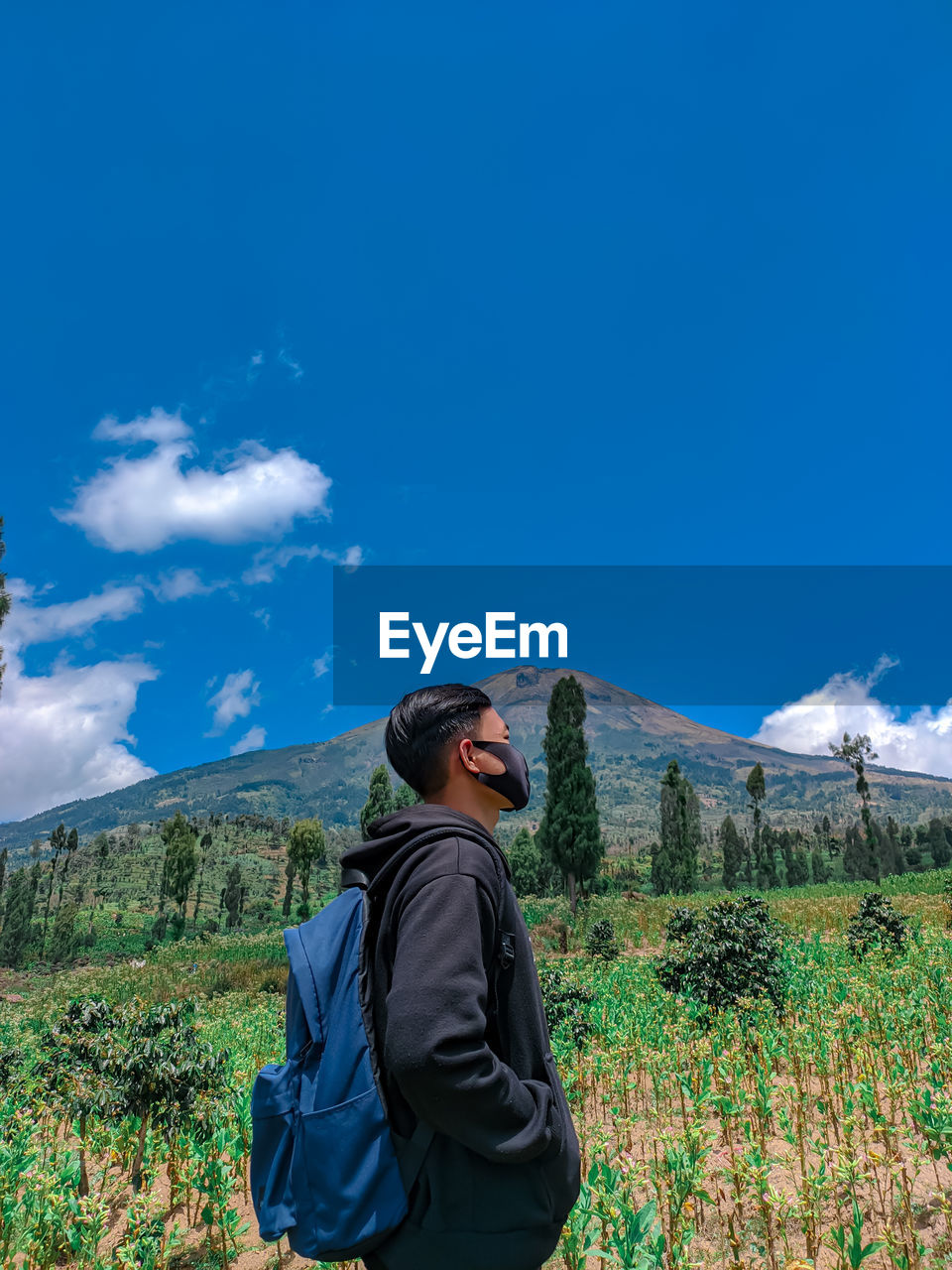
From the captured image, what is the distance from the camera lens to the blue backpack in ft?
4.78

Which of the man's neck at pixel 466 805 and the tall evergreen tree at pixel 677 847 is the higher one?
the tall evergreen tree at pixel 677 847

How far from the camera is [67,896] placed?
55.6 metres

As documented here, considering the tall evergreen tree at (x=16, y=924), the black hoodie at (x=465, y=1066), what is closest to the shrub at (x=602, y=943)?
the black hoodie at (x=465, y=1066)

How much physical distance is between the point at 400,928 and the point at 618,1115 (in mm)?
5912

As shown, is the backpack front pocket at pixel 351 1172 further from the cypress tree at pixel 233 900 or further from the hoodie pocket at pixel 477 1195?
the cypress tree at pixel 233 900

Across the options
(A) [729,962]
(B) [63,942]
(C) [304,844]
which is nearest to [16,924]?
(B) [63,942]

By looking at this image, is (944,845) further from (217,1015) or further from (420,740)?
(420,740)

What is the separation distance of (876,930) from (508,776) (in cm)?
1200

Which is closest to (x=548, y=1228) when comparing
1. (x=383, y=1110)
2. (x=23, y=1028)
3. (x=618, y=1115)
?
(x=383, y=1110)

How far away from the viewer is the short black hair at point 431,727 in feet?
6.53

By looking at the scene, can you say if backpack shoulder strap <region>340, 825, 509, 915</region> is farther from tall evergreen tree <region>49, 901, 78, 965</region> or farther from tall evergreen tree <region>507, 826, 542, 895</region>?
tall evergreen tree <region>507, 826, 542, 895</region>

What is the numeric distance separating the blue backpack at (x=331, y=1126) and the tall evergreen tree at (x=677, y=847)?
153 ft

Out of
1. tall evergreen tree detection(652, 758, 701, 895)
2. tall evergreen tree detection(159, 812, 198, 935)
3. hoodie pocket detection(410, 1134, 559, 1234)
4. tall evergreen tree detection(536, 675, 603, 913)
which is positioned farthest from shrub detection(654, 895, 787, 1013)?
tall evergreen tree detection(652, 758, 701, 895)

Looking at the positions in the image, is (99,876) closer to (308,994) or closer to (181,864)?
(181,864)
